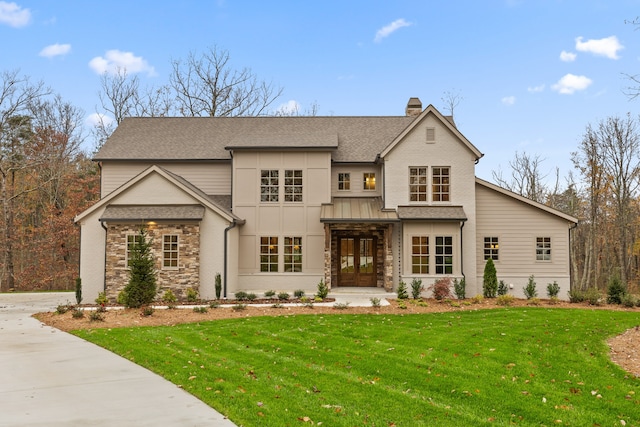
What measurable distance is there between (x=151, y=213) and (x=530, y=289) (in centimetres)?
1562

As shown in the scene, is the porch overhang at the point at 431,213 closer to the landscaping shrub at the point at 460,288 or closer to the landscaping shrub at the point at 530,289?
the landscaping shrub at the point at 460,288

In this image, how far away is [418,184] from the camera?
20.0m

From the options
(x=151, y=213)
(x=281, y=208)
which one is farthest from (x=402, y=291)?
(x=151, y=213)

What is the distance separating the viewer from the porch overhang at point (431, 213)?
18875 mm

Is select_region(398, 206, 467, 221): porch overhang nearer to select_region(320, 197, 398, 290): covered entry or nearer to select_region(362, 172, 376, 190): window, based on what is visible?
select_region(320, 197, 398, 290): covered entry

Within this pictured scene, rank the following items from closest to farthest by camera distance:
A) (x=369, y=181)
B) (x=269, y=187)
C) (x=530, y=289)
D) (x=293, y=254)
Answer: (x=530, y=289), (x=293, y=254), (x=269, y=187), (x=369, y=181)

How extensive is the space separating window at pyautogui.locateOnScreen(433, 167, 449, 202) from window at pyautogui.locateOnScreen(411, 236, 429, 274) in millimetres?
1967

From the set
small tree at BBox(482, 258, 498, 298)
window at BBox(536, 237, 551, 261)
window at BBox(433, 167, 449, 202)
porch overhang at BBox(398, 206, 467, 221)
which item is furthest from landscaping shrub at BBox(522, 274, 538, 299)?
window at BBox(433, 167, 449, 202)

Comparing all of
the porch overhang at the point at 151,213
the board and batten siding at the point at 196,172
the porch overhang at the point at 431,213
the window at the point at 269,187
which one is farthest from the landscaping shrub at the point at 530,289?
the board and batten siding at the point at 196,172

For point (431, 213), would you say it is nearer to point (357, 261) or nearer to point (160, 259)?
point (357, 261)

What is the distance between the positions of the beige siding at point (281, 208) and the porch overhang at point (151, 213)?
8.20 feet

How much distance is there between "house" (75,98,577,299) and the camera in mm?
18333

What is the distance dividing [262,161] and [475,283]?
10629mm

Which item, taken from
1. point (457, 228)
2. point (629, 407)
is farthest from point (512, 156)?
point (629, 407)
